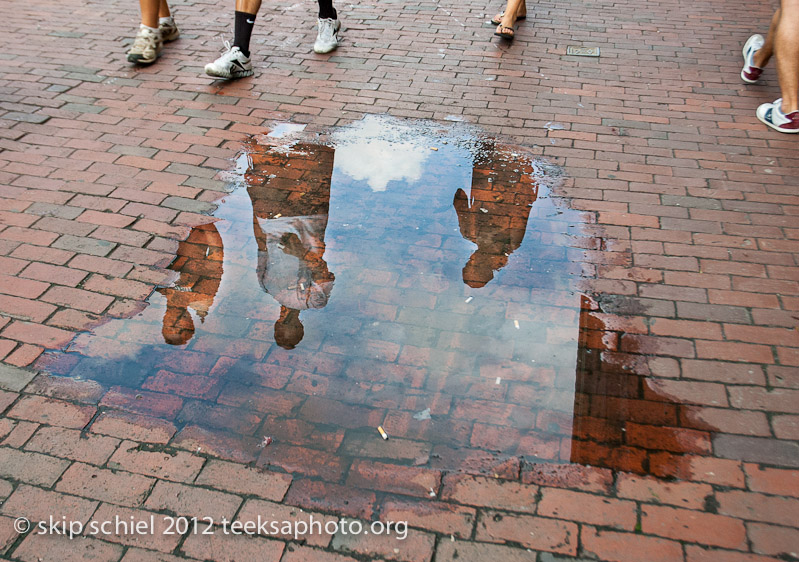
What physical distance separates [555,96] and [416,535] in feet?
13.5

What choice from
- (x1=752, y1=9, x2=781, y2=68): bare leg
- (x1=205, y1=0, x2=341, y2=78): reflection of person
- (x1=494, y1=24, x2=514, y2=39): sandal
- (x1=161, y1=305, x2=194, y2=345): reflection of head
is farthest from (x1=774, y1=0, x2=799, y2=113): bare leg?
(x1=161, y1=305, x2=194, y2=345): reflection of head

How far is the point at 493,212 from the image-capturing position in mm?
3791

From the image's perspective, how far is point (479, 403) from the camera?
2.60m

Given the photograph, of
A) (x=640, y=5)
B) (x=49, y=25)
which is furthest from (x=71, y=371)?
(x=640, y=5)

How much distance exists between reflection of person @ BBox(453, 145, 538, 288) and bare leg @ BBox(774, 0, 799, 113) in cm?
213

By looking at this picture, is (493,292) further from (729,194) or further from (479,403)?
(729,194)

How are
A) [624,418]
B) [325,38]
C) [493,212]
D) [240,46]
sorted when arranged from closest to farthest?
[624,418], [493,212], [240,46], [325,38]

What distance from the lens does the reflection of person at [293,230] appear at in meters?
3.11

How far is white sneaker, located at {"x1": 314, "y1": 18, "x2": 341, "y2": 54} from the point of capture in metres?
5.92

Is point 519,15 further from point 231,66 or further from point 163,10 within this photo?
point 163,10

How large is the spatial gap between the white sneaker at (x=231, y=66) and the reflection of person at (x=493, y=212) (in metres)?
2.39

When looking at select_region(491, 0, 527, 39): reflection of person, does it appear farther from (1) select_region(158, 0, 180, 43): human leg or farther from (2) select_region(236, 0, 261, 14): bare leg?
(1) select_region(158, 0, 180, 43): human leg

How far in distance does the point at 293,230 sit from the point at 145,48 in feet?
10.1

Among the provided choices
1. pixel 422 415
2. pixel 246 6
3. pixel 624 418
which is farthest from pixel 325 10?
pixel 624 418
